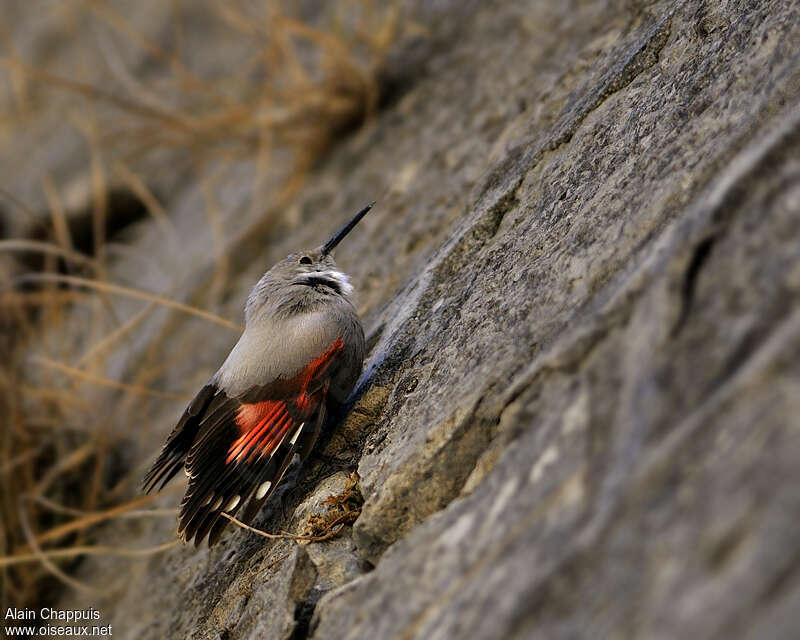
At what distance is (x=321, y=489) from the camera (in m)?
2.27

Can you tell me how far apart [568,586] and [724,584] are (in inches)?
9.6

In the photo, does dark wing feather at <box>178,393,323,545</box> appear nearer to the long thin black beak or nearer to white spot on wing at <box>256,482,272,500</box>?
white spot on wing at <box>256,482,272,500</box>

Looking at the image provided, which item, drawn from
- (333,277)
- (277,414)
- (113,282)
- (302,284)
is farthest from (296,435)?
(113,282)

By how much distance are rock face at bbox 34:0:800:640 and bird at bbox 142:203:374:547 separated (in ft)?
0.35

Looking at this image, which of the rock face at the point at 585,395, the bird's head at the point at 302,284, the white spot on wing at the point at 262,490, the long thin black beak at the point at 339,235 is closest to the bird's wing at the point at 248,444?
the white spot on wing at the point at 262,490

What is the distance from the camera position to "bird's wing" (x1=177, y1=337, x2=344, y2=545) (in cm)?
232

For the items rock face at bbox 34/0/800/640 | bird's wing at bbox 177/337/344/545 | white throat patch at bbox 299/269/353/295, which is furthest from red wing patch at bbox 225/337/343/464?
white throat patch at bbox 299/269/353/295

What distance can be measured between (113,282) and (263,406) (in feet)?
11.0

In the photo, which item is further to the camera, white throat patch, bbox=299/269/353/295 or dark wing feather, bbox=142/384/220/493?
white throat patch, bbox=299/269/353/295

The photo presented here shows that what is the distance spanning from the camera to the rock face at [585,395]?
3.64 feet

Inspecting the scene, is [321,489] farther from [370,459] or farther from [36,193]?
[36,193]

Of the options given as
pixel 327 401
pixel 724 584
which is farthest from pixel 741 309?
pixel 327 401

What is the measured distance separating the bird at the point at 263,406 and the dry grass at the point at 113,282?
442 mm

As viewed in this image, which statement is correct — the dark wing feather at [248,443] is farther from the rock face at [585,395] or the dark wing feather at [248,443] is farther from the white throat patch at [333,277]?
the white throat patch at [333,277]
